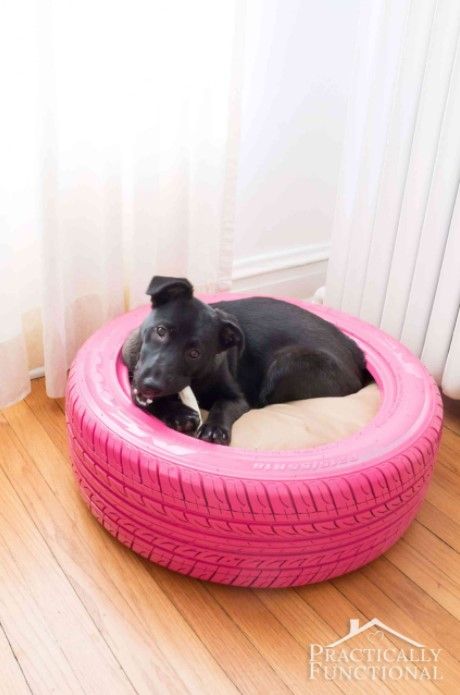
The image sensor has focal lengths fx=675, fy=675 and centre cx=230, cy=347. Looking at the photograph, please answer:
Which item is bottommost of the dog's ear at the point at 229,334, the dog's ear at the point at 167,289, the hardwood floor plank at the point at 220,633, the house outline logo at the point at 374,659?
the house outline logo at the point at 374,659

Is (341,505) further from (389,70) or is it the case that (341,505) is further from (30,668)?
(389,70)

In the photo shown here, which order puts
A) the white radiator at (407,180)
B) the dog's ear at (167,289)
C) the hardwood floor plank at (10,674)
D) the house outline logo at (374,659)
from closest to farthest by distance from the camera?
the hardwood floor plank at (10,674), the house outline logo at (374,659), the dog's ear at (167,289), the white radiator at (407,180)

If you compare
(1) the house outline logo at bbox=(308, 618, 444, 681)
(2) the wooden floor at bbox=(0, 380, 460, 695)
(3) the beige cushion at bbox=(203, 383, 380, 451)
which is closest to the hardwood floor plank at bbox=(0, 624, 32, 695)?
(2) the wooden floor at bbox=(0, 380, 460, 695)

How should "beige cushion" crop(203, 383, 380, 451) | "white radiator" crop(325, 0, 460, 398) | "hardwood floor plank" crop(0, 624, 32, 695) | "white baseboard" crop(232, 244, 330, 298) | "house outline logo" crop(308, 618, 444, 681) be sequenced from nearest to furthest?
"hardwood floor plank" crop(0, 624, 32, 695), "house outline logo" crop(308, 618, 444, 681), "beige cushion" crop(203, 383, 380, 451), "white radiator" crop(325, 0, 460, 398), "white baseboard" crop(232, 244, 330, 298)

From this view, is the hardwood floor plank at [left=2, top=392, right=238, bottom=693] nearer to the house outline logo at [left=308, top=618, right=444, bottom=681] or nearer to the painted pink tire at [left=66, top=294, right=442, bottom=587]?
the painted pink tire at [left=66, top=294, right=442, bottom=587]

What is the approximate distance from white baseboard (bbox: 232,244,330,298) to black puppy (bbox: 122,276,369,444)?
0.70 m

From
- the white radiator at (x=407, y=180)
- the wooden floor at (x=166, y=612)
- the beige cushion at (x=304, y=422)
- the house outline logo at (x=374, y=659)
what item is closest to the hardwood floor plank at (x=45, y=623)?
the wooden floor at (x=166, y=612)

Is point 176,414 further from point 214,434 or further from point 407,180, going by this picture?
point 407,180

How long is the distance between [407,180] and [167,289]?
1.03 meters

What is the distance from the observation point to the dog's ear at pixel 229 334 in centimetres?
185

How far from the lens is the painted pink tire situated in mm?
1576

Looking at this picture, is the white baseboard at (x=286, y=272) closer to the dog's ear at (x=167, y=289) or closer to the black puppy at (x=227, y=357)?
the black puppy at (x=227, y=357)

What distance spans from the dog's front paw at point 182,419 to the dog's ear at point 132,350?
0.74 feet

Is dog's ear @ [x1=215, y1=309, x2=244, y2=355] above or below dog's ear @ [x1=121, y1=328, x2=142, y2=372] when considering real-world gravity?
above
